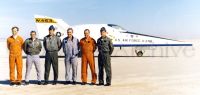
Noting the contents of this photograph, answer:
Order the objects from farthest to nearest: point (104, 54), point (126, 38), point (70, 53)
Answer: point (126, 38) < point (70, 53) < point (104, 54)

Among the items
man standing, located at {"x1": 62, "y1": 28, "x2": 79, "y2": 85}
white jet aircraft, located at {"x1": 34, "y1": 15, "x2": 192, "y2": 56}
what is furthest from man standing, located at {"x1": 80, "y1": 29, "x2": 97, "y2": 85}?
white jet aircraft, located at {"x1": 34, "y1": 15, "x2": 192, "y2": 56}

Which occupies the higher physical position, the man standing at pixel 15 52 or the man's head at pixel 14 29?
the man's head at pixel 14 29

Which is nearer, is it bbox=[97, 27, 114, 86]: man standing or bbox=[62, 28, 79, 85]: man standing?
bbox=[97, 27, 114, 86]: man standing

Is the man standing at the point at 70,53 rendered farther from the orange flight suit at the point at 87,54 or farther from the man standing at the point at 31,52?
the man standing at the point at 31,52

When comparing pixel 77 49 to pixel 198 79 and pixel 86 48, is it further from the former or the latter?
pixel 198 79

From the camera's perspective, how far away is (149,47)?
24281 mm

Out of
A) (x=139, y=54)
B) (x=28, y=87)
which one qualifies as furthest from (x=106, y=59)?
(x=139, y=54)

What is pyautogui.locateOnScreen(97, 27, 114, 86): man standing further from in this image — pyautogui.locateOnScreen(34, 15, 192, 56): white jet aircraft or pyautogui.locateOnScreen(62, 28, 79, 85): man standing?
pyautogui.locateOnScreen(34, 15, 192, 56): white jet aircraft

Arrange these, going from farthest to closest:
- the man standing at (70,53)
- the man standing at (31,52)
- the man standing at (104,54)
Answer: the man standing at (70,53) < the man standing at (31,52) < the man standing at (104,54)

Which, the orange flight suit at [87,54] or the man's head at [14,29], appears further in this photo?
the orange flight suit at [87,54]

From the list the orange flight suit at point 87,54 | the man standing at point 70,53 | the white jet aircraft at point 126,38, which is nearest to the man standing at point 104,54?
the orange flight suit at point 87,54

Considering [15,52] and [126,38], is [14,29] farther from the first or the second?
[126,38]

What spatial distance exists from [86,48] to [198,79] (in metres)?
3.79

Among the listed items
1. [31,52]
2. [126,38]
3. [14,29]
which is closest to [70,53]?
[31,52]
